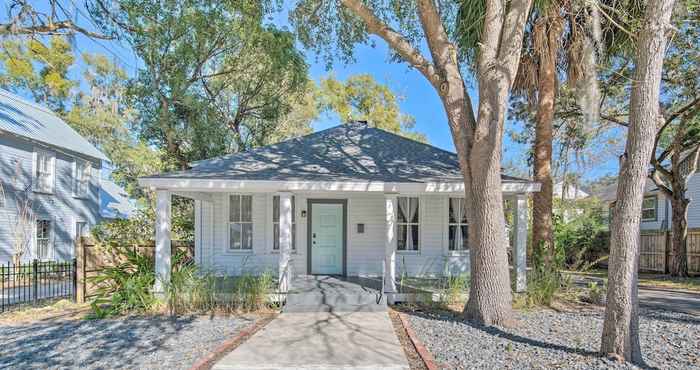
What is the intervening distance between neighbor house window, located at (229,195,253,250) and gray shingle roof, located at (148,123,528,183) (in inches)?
48.1

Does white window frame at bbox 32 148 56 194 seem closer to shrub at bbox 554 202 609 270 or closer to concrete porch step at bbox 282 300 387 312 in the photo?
concrete porch step at bbox 282 300 387 312

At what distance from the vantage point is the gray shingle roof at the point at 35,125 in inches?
587

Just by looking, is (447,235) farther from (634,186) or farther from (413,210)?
(634,186)

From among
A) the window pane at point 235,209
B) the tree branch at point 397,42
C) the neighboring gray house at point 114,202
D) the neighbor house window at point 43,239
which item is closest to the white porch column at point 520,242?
the tree branch at point 397,42

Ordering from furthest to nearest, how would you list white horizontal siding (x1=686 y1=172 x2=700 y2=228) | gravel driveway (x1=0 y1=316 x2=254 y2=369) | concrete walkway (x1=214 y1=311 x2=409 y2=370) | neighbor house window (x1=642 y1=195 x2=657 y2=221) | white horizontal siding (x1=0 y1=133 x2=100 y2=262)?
neighbor house window (x1=642 y1=195 x2=657 y2=221)
white horizontal siding (x1=686 y1=172 x2=700 y2=228)
white horizontal siding (x1=0 y1=133 x2=100 y2=262)
gravel driveway (x1=0 y1=316 x2=254 y2=369)
concrete walkway (x1=214 y1=311 x2=409 y2=370)

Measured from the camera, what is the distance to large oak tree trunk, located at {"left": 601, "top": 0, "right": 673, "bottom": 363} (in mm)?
4727

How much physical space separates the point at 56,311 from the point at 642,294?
13.6 metres

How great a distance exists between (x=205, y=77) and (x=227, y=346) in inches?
513

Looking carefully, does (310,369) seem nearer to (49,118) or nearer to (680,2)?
(680,2)

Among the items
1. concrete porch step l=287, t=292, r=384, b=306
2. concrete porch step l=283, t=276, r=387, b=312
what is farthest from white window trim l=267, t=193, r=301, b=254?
concrete porch step l=287, t=292, r=384, b=306

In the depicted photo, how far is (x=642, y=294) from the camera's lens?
10.5 m

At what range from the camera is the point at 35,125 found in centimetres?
1617

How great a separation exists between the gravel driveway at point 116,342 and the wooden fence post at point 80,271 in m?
1.62

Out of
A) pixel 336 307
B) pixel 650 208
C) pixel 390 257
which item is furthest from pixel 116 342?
pixel 650 208
